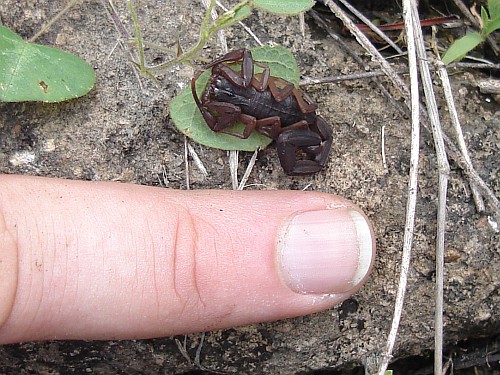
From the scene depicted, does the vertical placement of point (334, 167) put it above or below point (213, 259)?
above

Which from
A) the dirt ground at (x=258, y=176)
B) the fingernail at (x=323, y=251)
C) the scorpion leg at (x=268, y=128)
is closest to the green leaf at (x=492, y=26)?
the dirt ground at (x=258, y=176)

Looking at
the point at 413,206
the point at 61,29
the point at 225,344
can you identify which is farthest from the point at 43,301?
the point at 413,206

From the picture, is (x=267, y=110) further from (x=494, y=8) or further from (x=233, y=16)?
(x=494, y=8)

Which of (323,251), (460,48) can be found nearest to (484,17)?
(460,48)

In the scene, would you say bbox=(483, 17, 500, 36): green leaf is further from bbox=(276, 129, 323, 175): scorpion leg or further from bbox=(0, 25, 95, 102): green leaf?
bbox=(0, 25, 95, 102): green leaf

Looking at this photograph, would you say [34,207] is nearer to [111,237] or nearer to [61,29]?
[111,237]

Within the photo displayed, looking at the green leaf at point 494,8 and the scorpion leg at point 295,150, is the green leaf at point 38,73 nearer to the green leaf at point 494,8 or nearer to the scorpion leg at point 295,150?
the scorpion leg at point 295,150
